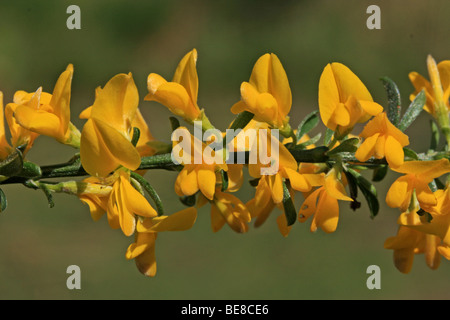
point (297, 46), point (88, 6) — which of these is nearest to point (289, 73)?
point (297, 46)

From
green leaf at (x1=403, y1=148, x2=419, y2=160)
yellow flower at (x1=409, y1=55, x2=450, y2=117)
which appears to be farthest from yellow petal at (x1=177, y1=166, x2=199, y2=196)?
yellow flower at (x1=409, y1=55, x2=450, y2=117)

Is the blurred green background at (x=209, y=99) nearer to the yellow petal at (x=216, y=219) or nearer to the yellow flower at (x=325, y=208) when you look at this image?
the yellow petal at (x=216, y=219)

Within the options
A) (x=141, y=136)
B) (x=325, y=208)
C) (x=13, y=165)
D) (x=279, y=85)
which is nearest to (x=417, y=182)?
(x=325, y=208)

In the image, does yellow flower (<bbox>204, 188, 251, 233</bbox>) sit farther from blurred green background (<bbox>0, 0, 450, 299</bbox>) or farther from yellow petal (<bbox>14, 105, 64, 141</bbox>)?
blurred green background (<bbox>0, 0, 450, 299</bbox>)

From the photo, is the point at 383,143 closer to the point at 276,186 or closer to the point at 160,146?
the point at 276,186

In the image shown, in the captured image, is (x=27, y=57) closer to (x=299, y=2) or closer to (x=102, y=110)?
(x=299, y=2)

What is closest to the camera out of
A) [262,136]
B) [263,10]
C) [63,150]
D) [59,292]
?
[262,136]
